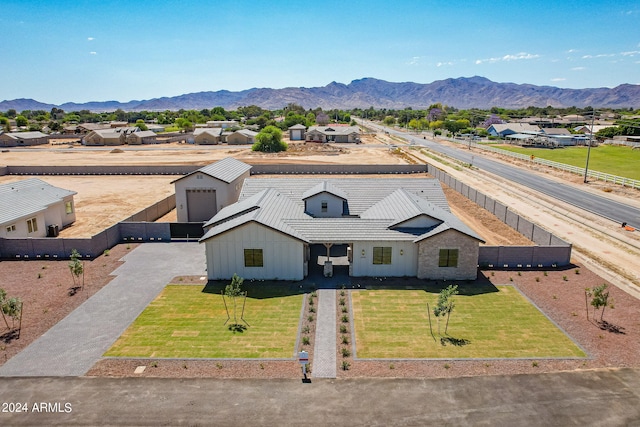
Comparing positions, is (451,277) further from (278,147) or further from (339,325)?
(278,147)

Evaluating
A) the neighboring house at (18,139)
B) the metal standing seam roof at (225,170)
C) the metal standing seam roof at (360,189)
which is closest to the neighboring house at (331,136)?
the metal standing seam roof at (225,170)

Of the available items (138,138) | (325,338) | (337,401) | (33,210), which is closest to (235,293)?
(325,338)

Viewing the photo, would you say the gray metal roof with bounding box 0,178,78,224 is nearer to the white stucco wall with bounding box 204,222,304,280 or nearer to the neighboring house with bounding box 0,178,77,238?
the neighboring house with bounding box 0,178,77,238

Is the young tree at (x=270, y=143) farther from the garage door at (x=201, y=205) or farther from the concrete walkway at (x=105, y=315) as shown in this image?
the concrete walkway at (x=105, y=315)

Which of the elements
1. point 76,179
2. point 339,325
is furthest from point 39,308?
point 76,179

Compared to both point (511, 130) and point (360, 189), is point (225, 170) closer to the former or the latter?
point (360, 189)
